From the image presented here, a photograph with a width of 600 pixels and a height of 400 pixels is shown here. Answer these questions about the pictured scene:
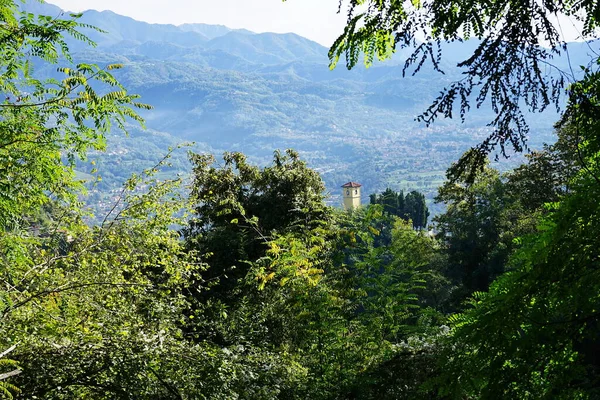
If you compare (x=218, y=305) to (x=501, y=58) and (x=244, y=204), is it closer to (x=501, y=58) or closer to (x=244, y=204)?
(x=244, y=204)

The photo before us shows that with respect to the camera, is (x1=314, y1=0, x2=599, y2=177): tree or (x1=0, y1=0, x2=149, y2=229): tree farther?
(x1=0, y1=0, x2=149, y2=229): tree

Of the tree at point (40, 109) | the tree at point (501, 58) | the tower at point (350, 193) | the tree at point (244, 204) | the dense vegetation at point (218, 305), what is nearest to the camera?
the dense vegetation at point (218, 305)

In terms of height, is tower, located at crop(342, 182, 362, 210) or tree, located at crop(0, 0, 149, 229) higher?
tree, located at crop(0, 0, 149, 229)

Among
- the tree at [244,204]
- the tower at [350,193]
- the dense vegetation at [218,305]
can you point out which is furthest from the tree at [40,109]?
the tower at [350,193]

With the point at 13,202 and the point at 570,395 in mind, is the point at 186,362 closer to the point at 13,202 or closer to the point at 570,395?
the point at 13,202

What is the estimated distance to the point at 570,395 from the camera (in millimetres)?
1184

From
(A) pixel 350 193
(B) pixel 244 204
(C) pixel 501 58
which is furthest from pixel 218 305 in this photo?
(A) pixel 350 193

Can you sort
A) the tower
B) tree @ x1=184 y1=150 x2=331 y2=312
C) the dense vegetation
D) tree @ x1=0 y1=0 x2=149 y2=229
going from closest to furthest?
the dense vegetation < tree @ x1=0 y1=0 x2=149 y2=229 < tree @ x1=184 y1=150 x2=331 y2=312 < the tower

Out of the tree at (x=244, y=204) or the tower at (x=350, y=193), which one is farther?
the tower at (x=350, y=193)

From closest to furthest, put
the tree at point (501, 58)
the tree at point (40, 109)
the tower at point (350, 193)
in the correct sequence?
the tree at point (501, 58) → the tree at point (40, 109) → the tower at point (350, 193)

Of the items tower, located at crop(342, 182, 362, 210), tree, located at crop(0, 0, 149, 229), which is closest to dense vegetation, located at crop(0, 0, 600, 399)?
tree, located at crop(0, 0, 149, 229)

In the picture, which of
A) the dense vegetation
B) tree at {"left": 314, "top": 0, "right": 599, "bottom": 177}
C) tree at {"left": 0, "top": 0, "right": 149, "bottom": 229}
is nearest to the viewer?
the dense vegetation

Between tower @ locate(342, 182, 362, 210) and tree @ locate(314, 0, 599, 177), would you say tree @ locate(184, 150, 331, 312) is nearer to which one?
tree @ locate(314, 0, 599, 177)

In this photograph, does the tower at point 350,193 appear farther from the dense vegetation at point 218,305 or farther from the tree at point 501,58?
the tree at point 501,58
